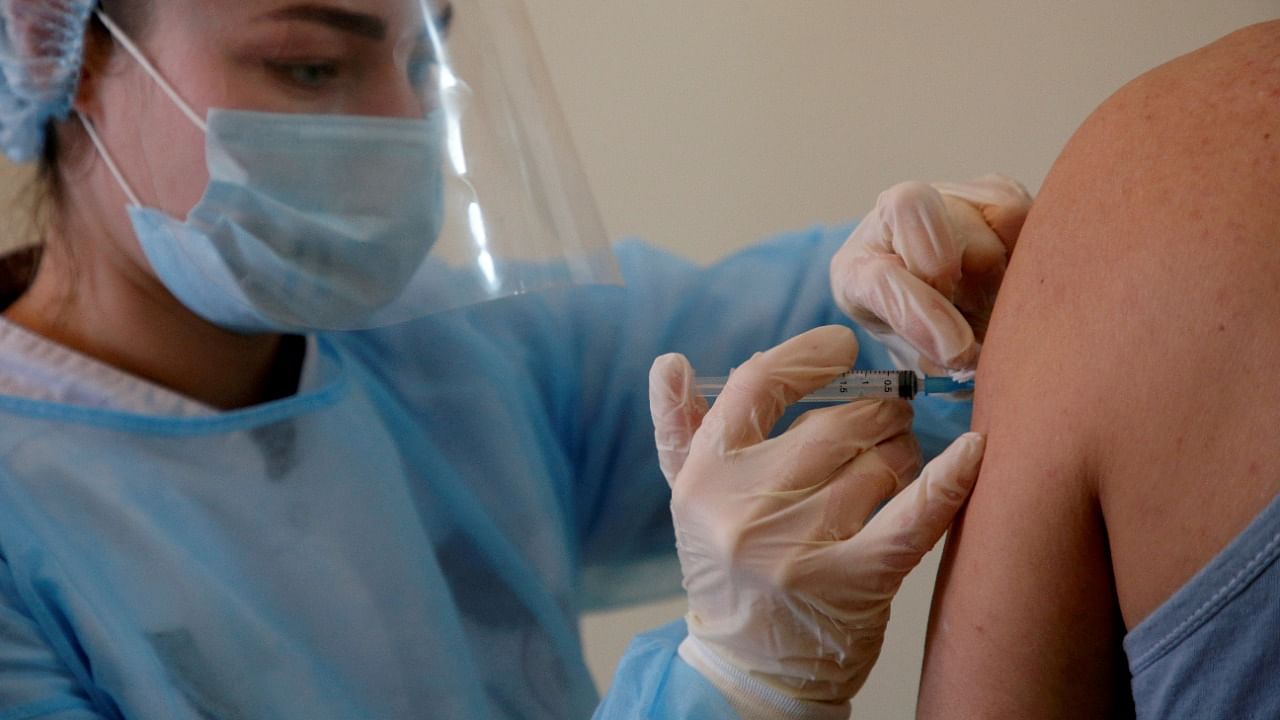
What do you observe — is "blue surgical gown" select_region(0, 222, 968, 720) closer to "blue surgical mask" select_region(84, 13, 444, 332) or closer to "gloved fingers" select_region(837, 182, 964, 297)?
"blue surgical mask" select_region(84, 13, 444, 332)

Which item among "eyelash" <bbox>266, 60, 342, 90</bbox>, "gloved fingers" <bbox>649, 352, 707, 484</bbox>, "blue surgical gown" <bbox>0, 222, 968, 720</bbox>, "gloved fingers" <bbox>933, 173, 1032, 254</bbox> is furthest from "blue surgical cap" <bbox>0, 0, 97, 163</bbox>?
"gloved fingers" <bbox>933, 173, 1032, 254</bbox>

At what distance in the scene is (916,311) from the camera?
91 centimetres

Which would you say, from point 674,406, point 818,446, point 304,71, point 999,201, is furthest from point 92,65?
point 999,201

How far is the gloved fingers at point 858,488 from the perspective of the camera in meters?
0.85

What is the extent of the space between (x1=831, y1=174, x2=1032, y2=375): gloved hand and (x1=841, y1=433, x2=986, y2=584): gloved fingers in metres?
0.15

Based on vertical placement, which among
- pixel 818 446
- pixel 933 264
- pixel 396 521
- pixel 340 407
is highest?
A: pixel 933 264

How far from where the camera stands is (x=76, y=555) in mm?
1008

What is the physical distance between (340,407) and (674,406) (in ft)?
1.63

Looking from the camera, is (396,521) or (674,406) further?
(396,521)

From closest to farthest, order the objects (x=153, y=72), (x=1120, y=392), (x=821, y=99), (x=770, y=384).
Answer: (x=1120, y=392)
(x=770, y=384)
(x=153, y=72)
(x=821, y=99)

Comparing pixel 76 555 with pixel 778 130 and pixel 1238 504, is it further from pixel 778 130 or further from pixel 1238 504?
pixel 778 130

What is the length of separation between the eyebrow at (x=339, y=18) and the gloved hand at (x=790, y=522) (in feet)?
1.42

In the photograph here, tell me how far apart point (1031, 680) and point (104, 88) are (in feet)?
3.26

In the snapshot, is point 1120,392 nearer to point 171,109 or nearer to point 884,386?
point 884,386
